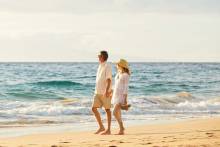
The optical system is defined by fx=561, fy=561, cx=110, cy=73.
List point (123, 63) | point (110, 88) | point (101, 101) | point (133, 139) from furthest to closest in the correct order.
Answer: point (101, 101), point (110, 88), point (123, 63), point (133, 139)

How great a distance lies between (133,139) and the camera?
9.87 meters

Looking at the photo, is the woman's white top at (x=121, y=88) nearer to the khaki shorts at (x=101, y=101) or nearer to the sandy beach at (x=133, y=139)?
the khaki shorts at (x=101, y=101)

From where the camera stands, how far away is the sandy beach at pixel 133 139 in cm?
916

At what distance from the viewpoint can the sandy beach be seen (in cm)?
916

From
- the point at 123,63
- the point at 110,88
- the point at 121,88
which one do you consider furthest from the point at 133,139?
the point at 123,63

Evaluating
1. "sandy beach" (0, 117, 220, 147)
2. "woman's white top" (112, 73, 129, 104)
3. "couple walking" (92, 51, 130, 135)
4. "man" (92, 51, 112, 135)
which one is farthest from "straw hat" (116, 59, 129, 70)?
"sandy beach" (0, 117, 220, 147)

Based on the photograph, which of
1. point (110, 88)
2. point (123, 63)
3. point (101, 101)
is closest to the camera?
point (123, 63)

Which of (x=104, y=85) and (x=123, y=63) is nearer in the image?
(x=123, y=63)

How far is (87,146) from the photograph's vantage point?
9.02m

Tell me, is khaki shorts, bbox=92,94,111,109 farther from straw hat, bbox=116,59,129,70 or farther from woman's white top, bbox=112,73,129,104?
straw hat, bbox=116,59,129,70

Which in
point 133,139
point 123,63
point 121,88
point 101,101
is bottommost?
point 133,139

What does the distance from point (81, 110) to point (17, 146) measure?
29.4ft

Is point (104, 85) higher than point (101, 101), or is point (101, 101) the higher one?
point (104, 85)

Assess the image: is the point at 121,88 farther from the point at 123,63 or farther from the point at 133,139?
the point at 133,139
